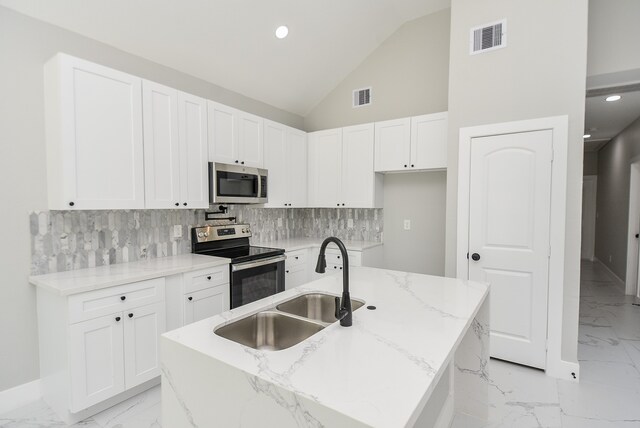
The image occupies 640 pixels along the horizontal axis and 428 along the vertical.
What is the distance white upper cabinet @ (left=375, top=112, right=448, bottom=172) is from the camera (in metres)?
3.49

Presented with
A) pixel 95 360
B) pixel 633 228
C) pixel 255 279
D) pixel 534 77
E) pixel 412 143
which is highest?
pixel 534 77

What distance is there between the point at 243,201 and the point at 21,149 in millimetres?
1726

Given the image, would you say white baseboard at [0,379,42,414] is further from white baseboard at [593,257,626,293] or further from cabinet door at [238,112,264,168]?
white baseboard at [593,257,626,293]

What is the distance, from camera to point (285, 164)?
13.3 feet

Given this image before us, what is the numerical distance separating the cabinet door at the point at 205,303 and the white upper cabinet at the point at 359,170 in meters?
1.96

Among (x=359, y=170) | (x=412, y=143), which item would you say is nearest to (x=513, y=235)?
(x=412, y=143)

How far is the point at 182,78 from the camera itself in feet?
10.5

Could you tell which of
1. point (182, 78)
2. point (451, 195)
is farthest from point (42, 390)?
point (451, 195)

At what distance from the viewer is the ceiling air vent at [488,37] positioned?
2760 millimetres

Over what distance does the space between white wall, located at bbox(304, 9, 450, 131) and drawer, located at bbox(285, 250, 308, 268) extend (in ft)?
6.34

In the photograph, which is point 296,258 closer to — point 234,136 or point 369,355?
point 234,136

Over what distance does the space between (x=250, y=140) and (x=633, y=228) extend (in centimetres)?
557

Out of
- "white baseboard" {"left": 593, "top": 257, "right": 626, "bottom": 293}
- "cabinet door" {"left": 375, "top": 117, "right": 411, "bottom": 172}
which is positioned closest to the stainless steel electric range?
"cabinet door" {"left": 375, "top": 117, "right": 411, "bottom": 172}

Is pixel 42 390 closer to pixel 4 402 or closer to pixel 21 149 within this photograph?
pixel 4 402
